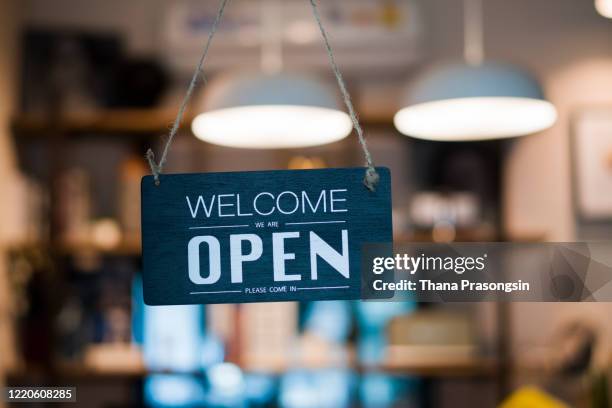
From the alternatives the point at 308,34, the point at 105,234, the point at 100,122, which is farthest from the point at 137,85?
the point at 308,34

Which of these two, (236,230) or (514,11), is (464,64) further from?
(514,11)

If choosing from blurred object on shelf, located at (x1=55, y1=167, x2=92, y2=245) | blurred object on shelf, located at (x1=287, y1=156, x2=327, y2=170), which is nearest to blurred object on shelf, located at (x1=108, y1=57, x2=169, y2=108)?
blurred object on shelf, located at (x1=55, y1=167, x2=92, y2=245)

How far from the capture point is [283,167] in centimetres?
298

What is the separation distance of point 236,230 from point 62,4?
2871 mm

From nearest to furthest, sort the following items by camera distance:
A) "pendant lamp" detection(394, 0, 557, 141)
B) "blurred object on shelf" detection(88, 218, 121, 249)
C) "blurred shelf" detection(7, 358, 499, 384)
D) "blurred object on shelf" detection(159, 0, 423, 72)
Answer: "pendant lamp" detection(394, 0, 557, 141) → "blurred shelf" detection(7, 358, 499, 384) → "blurred object on shelf" detection(88, 218, 121, 249) → "blurred object on shelf" detection(159, 0, 423, 72)

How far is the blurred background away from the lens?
287 centimetres

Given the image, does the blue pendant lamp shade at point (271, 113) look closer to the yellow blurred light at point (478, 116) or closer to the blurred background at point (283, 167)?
the yellow blurred light at point (478, 116)

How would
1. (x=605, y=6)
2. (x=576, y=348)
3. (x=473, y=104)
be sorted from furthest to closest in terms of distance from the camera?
(x=576, y=348), (x=473, y=104), (x=605, y=6)

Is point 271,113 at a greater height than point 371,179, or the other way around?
point 271,113

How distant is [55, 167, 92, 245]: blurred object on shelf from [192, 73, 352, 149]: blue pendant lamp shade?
1.41 metres

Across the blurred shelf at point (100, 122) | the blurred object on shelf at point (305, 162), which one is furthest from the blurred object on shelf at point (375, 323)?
the blurred shelf at point (100, 122)

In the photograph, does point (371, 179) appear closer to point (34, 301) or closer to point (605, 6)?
point (605, 6)

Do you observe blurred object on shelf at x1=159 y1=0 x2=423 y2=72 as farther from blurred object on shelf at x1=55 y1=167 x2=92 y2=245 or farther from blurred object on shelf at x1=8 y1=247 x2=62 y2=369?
blurred object on shelf at x1=8 y1=247 x2=62 y2=369

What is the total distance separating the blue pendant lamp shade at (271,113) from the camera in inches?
63.9
